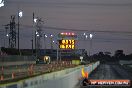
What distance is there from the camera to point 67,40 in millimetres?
78250

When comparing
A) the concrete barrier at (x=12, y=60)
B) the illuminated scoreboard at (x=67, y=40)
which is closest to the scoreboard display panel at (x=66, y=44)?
the illuminated scoreboard at (x=67, y=40)

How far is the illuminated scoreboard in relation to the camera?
76.4 m

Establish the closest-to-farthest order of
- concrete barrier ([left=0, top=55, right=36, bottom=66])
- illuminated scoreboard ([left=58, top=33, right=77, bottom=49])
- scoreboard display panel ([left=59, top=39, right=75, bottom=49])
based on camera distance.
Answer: concrete barrier ([left=0, top=55, right=36, bottom=66])
scoreboard display panel ([left=59, top=39, right=75, bottom=49])
illuminated scoreboard ([left=58, top=33, right=77, bottom=49])

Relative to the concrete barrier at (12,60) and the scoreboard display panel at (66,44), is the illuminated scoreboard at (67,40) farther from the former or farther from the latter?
the concrete barrier at (12,60)

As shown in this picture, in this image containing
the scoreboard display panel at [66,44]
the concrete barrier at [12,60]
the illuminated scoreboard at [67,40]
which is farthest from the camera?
the illuminated scoreboard at [67,40]

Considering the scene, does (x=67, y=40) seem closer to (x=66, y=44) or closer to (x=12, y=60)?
(x=66, y=44)

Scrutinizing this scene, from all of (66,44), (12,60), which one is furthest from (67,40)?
(12,60)

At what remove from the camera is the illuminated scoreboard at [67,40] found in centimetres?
7638

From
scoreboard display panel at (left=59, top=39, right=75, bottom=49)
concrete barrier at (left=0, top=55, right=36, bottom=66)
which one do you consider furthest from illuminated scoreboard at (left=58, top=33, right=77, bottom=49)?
concrete barrier at (left=0, top=55, right=36, bottom=66)

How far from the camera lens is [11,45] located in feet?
479

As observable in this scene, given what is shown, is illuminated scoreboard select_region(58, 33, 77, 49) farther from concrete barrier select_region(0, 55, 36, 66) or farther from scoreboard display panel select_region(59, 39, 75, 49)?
concrete barrier select_region(0, 55, 36, 66)

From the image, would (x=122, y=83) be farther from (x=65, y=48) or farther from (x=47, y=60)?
(x=47, y=60)

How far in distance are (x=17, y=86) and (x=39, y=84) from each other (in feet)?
10.7

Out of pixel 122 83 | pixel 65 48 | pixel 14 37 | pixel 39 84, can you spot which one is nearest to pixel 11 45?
pixel 14 37
